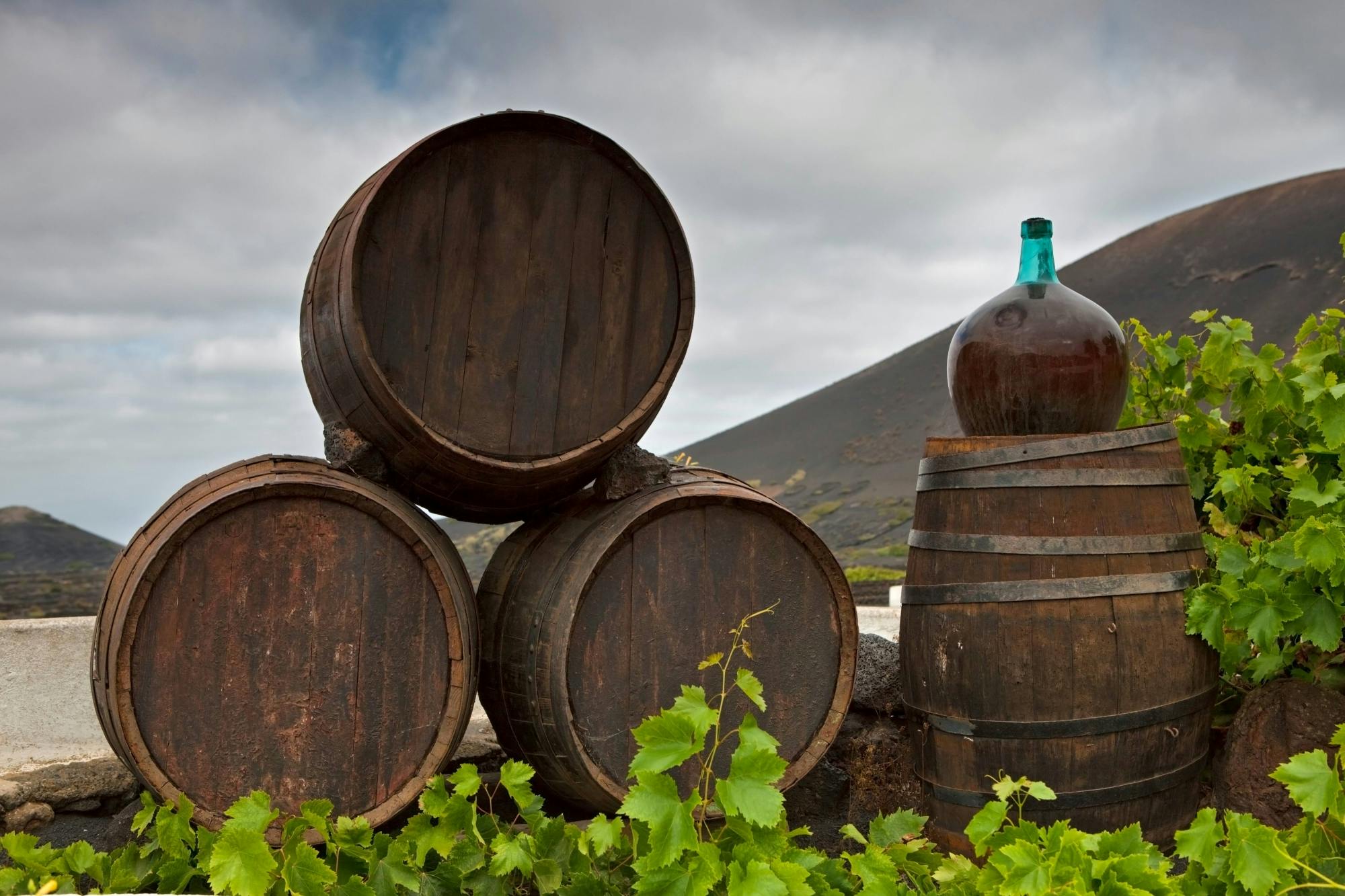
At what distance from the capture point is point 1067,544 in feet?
7.69

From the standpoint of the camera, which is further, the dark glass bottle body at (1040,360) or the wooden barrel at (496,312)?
the dark glass bottle body at (1040,360)

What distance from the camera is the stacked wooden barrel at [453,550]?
201cm

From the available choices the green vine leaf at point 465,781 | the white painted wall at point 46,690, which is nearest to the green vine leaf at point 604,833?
the green vine leaf at point 465,781

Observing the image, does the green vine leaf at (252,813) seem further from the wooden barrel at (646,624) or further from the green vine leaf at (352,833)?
the wooden barrel at (646,624)

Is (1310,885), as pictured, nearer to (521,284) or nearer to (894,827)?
(894,827)

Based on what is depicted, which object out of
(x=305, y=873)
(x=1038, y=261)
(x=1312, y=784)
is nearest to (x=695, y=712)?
(x=305, y=873)

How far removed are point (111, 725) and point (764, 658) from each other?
1369mm

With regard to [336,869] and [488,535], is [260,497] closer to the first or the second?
[336,869]

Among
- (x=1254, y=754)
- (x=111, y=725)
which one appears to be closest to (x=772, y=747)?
(x=111, y=725)

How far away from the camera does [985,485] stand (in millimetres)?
2422

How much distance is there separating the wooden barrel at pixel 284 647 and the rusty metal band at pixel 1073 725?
118 cm

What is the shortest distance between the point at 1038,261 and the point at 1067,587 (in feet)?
2.89

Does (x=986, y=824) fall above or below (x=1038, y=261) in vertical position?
below

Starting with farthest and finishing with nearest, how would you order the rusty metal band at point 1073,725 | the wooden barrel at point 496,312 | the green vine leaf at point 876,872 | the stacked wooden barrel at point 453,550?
the rusty metal band at point 1073,725, the wooden barrel at point 496,312, the stacked wooden barrel at point 453,550, the green vine leaf at point 876,872
